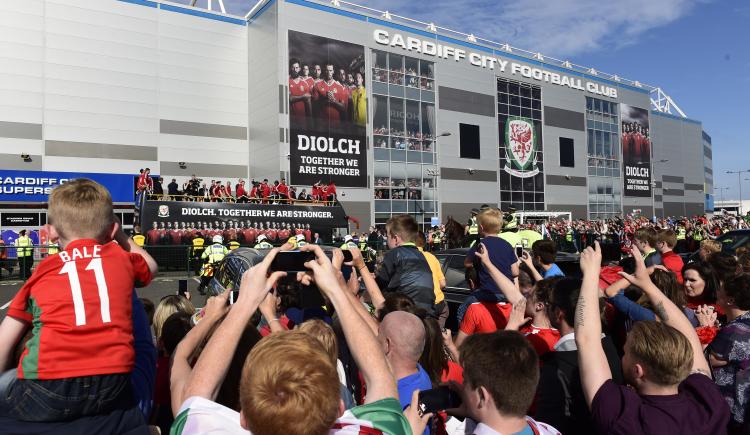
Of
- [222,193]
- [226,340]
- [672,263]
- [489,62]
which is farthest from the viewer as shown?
[489,62]

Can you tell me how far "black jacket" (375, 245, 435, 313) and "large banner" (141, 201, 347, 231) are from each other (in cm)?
1740

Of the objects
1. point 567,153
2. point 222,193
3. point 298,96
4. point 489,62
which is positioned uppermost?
point 489,62

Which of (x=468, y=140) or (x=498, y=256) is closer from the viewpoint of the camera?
(x=498, y=256)

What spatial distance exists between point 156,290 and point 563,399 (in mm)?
13489

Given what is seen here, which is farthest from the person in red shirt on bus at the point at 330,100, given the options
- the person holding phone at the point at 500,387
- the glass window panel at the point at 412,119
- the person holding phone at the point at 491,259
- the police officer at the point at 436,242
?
the person holding phone at the point at 500,387

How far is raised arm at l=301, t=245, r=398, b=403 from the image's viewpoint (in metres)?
1.72

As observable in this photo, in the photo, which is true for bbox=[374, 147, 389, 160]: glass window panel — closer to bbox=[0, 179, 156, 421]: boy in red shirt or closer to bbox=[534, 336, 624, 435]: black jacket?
bbox=[534, 336, 624, 435]: black jacket

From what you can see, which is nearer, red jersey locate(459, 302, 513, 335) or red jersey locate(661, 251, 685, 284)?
red jersey locate(459, 302, 513, 335)

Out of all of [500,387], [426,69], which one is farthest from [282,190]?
[500,387]

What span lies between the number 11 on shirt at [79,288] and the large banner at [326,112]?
93.3ft

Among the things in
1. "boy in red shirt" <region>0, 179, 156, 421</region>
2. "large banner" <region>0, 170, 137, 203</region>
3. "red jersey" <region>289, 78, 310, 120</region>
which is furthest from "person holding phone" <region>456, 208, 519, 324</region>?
"red jersey" <region>289, 78, 310, 120</region>

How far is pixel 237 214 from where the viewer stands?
71.2ft

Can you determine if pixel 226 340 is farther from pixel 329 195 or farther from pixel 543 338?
pixel 329 195

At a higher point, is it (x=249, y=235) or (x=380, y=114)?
(x=380, y=114)
